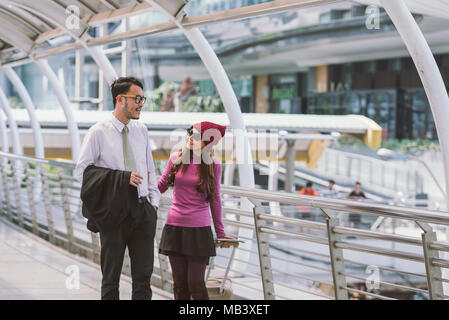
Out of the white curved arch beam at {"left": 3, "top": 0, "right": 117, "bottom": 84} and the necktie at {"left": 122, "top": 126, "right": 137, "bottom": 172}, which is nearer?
the necktie at {"left": 122, "top": 126, "right": 137, "bottom": 172}

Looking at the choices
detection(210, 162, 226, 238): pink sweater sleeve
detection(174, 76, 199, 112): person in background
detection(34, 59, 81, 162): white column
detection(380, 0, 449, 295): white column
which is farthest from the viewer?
detection(174, 76, 199, 112): person in background

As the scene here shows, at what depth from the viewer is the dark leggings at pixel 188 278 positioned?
4484mm

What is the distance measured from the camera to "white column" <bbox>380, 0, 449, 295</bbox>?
16.9ft

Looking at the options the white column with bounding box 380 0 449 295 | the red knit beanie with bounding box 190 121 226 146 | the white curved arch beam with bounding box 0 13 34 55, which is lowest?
the red knit beanie with bounding box 190 121 226 146

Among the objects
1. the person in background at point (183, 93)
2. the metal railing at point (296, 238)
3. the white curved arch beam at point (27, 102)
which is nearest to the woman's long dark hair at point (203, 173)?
the metal railing at point (296, 238)

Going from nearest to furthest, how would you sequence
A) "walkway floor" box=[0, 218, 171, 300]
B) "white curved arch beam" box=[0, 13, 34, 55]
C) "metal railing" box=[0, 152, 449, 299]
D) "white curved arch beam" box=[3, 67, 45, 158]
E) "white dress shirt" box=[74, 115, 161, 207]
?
1. "metal railing" box=[0, 152, 449, 299]
2. "white dress shirt" box=[74, 115, 161, 207]
3. "walkway floor" box=[0, 218, 171, 300]
4. "white curved arch beam" box=[0, 13, 34, 55]
5. "white curved arch beam" box=[3, 67, 45, 158]

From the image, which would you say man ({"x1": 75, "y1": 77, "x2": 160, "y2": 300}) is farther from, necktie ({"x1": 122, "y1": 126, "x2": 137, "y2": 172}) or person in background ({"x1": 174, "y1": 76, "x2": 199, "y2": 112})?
person in background ({"x1": 174, "y1": 76, "x2": 199, "y2": 112})

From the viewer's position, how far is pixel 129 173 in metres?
4.27

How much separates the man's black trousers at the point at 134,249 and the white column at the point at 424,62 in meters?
2.10

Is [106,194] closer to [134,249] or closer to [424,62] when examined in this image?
[134,249]

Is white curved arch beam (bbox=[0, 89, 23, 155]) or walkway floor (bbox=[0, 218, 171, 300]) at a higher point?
white curved arch beam (bbox=[0, 89, 23, 155])

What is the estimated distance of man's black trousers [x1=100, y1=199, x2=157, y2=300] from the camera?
4.40 metres

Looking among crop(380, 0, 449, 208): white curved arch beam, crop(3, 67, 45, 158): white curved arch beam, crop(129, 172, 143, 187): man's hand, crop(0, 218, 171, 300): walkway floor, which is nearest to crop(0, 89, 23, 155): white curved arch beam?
crop(3, 67, 45, 158): white curved arch beam

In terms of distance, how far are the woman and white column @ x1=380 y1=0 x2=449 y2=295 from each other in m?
1.60
